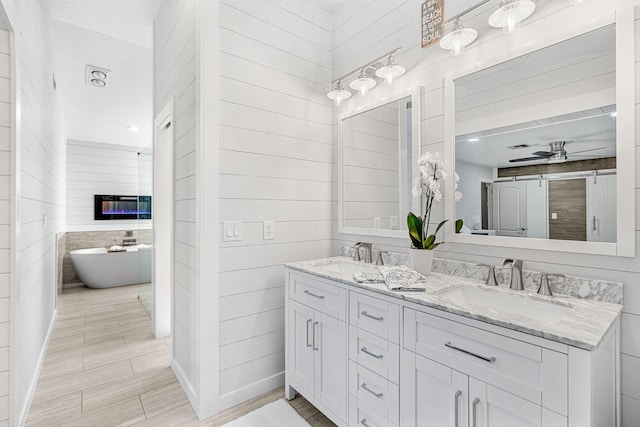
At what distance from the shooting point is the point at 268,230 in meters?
2.21

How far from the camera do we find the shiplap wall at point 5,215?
1.64m

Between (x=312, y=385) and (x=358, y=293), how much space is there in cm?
71

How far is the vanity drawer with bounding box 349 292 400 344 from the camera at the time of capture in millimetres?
1408

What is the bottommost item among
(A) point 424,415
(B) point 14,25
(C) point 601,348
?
(A) point 424,415

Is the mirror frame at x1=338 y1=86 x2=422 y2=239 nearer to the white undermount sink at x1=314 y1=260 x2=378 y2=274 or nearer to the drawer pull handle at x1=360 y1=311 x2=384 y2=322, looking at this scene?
the white undermount sink at x1=314 y1=260 x2=378 y2=274

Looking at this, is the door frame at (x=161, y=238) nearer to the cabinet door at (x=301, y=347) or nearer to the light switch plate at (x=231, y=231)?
the light switch plate at (x=231, y=231)

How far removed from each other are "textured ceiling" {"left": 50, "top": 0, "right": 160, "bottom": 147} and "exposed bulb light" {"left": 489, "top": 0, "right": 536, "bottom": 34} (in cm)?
253

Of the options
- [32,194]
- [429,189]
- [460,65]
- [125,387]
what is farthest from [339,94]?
[125,387]

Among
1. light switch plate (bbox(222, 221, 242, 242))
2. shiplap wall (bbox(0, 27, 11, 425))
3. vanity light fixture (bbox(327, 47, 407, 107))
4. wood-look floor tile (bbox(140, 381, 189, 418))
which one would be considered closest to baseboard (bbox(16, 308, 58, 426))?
shiplap wall (bbox(0, 27, 11, 425))

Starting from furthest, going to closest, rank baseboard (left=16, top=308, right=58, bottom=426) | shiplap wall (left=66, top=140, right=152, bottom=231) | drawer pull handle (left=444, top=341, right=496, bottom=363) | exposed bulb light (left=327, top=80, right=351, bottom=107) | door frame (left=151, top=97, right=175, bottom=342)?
1. shiplap wall (left=66, top=140, right=152, bottom=231)
2. door frame (left=151, top=97, right=175, bottom=342)
3. exposed bulb light (left=327, top=80, right=351, bottom=107)
4. baseboard (left=16, top=308, right=58, bottom=426)
5. drawer pull handle (left=444, top=341, right=496, bottom=363)

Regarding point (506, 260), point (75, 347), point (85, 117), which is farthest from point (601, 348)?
point (85, 117)

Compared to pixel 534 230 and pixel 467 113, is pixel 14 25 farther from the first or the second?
pixel 534 230

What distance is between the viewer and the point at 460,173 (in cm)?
176

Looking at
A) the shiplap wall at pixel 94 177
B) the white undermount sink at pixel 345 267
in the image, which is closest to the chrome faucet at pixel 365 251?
the white undermount sink at pixel 345 267
